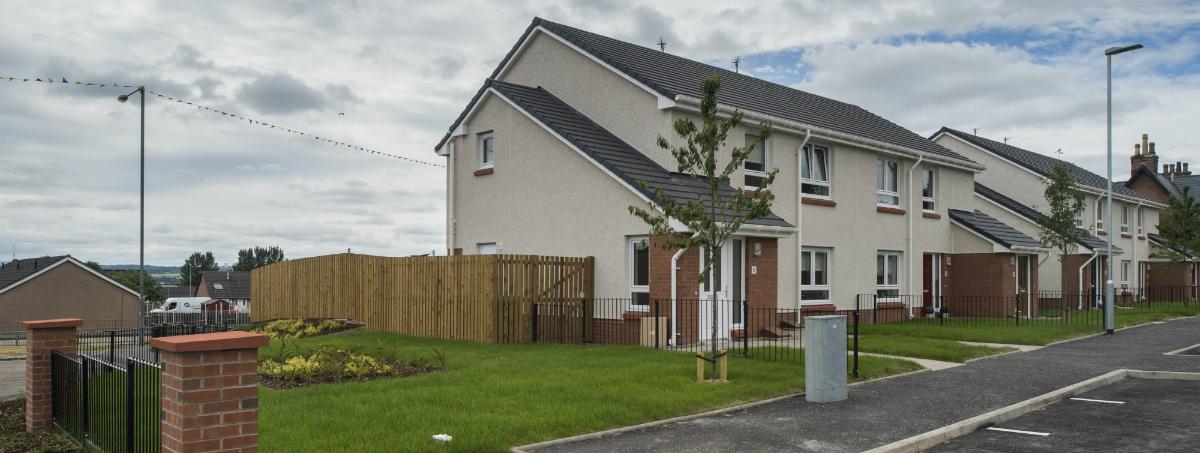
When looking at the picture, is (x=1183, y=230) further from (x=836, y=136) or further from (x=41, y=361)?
(x=41, y=361)

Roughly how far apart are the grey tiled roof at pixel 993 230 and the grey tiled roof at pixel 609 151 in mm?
10706

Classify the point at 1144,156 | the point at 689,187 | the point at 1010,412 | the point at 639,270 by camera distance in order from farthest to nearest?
the point at 1144,156 < the point at 689,187 < the point at 639,270 < the point at 1010,412

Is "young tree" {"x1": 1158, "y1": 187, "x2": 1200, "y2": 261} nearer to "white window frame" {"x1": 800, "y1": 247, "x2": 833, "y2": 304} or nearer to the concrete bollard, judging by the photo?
"white window frame" {"x1": 800, "y1": 247, "x2": 833, "y2": 304}

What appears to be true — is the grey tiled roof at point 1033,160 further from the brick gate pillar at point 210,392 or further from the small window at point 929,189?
the brick gate pillar at point 210,392

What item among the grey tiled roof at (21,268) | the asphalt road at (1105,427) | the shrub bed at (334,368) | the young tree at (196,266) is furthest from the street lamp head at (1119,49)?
the young tree at (196,266)

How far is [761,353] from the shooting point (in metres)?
14.8

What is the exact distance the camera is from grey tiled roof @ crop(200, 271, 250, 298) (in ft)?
317

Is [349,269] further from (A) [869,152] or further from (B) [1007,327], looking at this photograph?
(B) [1007,327]

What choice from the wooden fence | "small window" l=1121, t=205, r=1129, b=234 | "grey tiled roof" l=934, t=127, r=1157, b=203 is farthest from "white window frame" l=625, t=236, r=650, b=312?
"small window" l=1121, t=205, r=1129, b=234

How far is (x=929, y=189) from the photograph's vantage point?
27625 mm

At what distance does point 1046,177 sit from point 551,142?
78.6 feet

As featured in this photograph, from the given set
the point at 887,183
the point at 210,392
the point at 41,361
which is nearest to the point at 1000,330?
the point at 887,183

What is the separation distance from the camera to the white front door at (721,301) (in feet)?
58.2

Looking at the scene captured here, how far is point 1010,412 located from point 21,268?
63462mm
